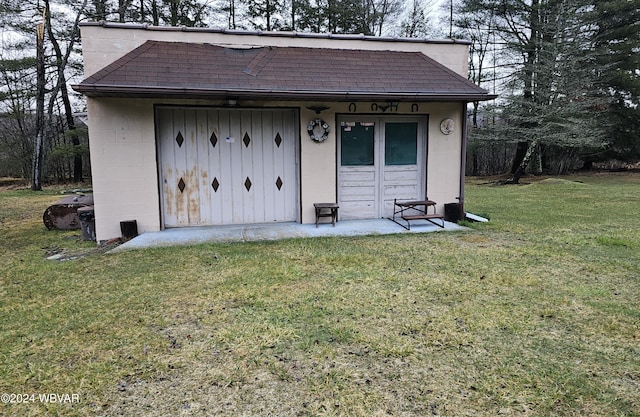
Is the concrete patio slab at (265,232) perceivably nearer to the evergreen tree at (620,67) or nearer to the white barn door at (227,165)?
the white barn door at (227,165)

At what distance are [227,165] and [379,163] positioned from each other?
2.54 m

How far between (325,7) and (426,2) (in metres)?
5.20

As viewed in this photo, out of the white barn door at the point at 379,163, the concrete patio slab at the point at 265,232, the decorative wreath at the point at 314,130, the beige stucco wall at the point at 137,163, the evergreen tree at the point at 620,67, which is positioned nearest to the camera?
the concrete patio slab at the point at 265,232

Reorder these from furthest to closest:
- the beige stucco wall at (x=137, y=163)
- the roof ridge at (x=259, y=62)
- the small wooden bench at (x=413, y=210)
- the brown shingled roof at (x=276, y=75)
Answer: the small wooden bench at (x=413, y=210) → the roof ridge at (x=259, y=62) → the beige stucco wall at (x=137, y=163) → the brown shingled roof at (x=276, y=75)

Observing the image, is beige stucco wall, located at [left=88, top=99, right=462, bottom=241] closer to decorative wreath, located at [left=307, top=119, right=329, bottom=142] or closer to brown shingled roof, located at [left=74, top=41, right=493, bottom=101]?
decorative wreath, located at [left=307, top=119, right=329, bottom=142]

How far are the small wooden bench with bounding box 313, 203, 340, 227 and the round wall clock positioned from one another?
2.26 meters

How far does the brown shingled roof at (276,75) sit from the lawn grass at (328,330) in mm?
2130

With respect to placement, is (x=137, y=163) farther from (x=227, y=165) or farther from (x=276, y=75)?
(x=276, y=75)

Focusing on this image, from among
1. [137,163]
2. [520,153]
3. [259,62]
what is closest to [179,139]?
[137,163]

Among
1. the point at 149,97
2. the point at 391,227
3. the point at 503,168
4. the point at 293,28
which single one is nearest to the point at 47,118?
the point at 293,28

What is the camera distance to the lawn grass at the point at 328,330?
6.90 ft

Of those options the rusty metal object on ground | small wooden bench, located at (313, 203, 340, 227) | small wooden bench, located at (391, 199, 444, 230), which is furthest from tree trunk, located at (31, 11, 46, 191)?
small wooden bench, located at (391, 199, 444, 230)

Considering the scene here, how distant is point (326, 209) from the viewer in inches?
262

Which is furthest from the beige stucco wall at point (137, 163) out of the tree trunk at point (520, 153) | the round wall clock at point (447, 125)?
the tree trunk at point (520, 153)
